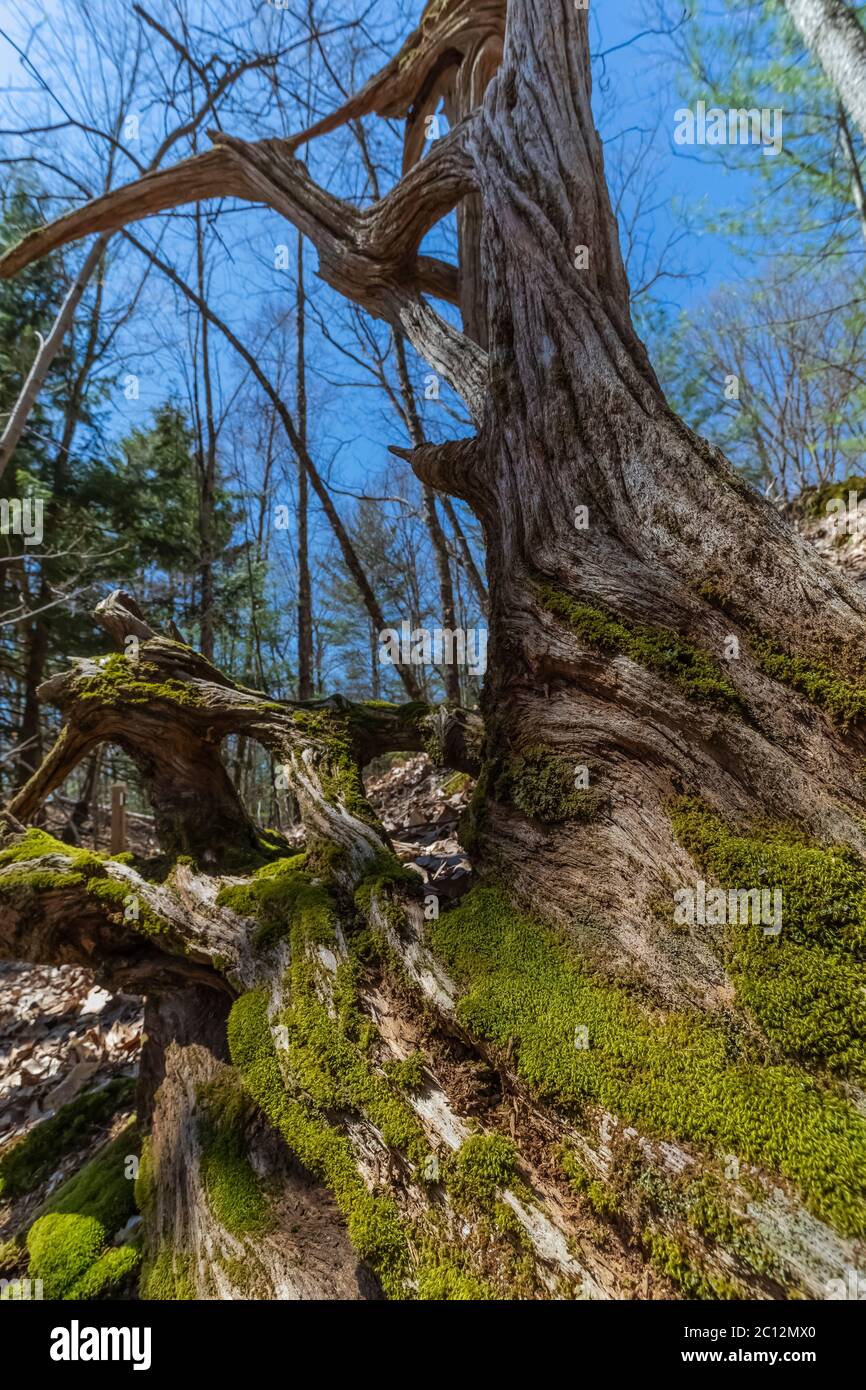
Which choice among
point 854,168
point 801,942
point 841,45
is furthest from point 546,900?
point 854,168

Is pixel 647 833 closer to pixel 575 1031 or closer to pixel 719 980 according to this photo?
pixel 719 980

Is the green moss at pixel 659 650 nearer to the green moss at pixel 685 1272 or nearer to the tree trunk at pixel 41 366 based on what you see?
the green moss at pixel 685 1272

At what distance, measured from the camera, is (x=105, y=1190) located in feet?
A: 7.39

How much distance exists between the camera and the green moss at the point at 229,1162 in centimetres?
167

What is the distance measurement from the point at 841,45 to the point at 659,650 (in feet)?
18.8

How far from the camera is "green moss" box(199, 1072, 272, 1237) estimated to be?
5.49ft

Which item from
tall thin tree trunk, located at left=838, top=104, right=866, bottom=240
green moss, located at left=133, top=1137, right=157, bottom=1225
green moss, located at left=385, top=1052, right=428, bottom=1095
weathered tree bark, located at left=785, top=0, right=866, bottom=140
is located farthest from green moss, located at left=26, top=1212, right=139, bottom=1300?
tall thin tree trunk, located at left=838, top=104, right=866, bottom=240

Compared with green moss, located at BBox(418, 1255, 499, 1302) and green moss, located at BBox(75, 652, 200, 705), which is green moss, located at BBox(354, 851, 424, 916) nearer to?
green moss, located at BBox(418, 1255, 499, 1302)

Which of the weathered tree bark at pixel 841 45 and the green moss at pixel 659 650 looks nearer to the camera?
the green moss at pixel 659 650

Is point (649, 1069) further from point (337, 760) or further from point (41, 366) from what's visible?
point (41, 366)

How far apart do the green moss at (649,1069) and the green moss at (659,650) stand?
959 mm

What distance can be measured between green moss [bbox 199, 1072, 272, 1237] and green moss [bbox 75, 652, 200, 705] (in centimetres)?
173

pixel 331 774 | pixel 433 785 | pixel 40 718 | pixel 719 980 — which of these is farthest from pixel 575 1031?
pixel 40 718

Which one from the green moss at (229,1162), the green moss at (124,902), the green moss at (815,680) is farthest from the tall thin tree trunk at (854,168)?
the green moss at (229,1162)
